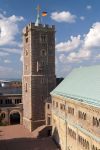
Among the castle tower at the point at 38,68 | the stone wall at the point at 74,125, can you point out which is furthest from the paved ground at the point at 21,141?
the castle tower at the point at 38,68

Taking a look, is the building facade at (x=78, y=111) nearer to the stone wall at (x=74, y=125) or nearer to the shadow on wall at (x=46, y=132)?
the stone wall at (x=74, y=125)

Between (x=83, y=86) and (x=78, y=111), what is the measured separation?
A: 4.13 meters

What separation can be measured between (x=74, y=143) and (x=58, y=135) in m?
10.5

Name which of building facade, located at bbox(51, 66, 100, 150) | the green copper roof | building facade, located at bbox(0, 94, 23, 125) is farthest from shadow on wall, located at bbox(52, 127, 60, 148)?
building facade, located at bbox(0, 94, 23, 125)

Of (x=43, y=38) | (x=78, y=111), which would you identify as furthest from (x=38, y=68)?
(x=78, y=111)

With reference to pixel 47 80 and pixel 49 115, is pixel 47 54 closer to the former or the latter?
pixel 47 80

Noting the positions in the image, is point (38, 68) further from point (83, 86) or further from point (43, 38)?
point (83, 86)

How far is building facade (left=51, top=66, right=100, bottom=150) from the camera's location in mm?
39812

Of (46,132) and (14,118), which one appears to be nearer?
(46,132)

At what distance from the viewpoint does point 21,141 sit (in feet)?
200

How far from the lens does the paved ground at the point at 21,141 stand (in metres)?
56.5

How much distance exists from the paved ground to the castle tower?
12.3 feet

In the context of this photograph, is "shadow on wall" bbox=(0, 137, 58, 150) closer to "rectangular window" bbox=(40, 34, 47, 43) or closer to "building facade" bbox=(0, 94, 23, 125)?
"building facade" bbox=(0, 94, 23, 125)

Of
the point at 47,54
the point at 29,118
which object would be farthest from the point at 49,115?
the point at 47,54
